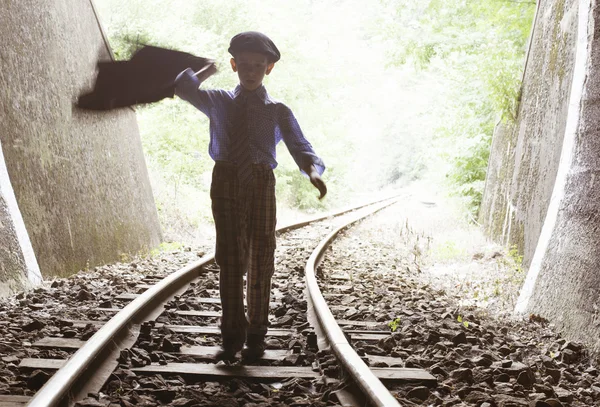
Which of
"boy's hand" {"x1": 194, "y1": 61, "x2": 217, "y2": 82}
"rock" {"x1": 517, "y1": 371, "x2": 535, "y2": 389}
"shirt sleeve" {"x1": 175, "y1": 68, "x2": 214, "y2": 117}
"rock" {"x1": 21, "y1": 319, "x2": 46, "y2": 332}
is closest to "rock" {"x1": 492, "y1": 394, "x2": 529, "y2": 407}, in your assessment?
"rock" {"x1": 517, "y1": 371, "x2": 535, "y2": 389}

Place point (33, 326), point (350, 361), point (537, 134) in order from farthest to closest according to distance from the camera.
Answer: point (537, 134)
point (33, 326)
point (350, 361)

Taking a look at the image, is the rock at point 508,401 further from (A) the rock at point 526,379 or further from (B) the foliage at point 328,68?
(B) the foliage at point 328,68

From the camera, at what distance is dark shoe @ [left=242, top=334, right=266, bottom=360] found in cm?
376

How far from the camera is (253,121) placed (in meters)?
3.64

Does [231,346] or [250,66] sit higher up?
[250,66]

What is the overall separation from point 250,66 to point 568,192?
2973 millimetres

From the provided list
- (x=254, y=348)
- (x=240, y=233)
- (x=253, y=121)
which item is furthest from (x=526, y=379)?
(x=253, y=121)

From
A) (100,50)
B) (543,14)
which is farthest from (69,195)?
(543,14)

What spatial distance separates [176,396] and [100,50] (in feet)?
21.8

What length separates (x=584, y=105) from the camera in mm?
4820

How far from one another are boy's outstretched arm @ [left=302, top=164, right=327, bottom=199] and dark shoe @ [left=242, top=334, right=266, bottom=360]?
1.07 m

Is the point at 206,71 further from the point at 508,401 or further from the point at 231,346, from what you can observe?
the point at 508,401

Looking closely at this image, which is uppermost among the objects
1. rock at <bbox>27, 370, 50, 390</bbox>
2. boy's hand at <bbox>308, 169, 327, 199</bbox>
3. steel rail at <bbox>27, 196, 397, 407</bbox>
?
boy's hand at <bbox>308, 169, 327, 199</bbox>

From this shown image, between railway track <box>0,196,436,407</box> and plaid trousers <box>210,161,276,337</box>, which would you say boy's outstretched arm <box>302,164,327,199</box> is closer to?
plaid trousers <box>210,161,276,337</box>
